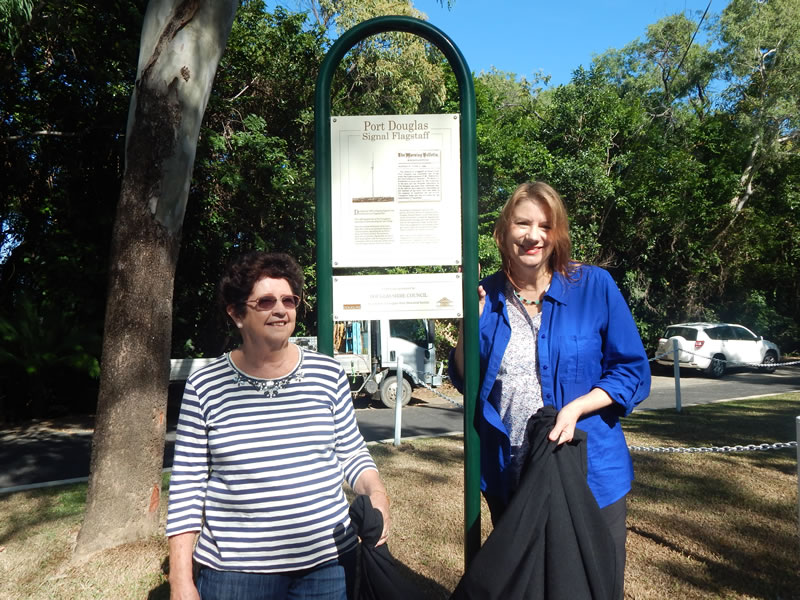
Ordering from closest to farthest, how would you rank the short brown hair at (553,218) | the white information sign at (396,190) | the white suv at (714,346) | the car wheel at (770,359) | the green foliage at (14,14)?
the short brown hair at (553,218), the white information sign at (396,190), the green foliage at (14,14), the white suv at (714,346), the car wheel at (770,359)

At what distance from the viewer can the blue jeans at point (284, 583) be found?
6.17 feet

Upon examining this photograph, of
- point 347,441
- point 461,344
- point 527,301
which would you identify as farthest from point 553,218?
point 347,441

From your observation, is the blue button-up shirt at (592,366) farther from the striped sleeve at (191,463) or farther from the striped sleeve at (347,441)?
the striped sleeve at (191,463)

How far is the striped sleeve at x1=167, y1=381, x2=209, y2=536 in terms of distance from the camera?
1.90 meters

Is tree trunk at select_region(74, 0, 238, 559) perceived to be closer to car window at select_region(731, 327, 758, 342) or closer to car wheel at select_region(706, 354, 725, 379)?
car wheel at select_region(706, 354, 725, 379)

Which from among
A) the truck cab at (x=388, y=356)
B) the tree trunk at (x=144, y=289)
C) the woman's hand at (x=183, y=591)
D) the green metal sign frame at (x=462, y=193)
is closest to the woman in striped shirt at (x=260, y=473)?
the woman's hand at (x=183, y=591)

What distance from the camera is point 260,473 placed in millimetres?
1880

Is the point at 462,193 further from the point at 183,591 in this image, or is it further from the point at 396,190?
the point at 183,591

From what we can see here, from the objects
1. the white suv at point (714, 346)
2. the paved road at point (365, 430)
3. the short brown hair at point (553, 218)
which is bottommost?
the paved road at point (365, 430)

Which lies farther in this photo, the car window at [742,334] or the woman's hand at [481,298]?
the car window at [742,334]

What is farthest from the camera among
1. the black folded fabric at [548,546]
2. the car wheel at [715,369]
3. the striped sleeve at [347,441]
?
the car wheel at [715,369]

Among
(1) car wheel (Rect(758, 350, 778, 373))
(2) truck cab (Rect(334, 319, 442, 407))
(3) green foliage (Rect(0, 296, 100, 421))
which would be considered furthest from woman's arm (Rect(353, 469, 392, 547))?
(1) car wheel (Rect(758, 350, 778, 373))

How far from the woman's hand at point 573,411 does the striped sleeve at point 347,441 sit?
609 mm

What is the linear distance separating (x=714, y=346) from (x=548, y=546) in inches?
772
